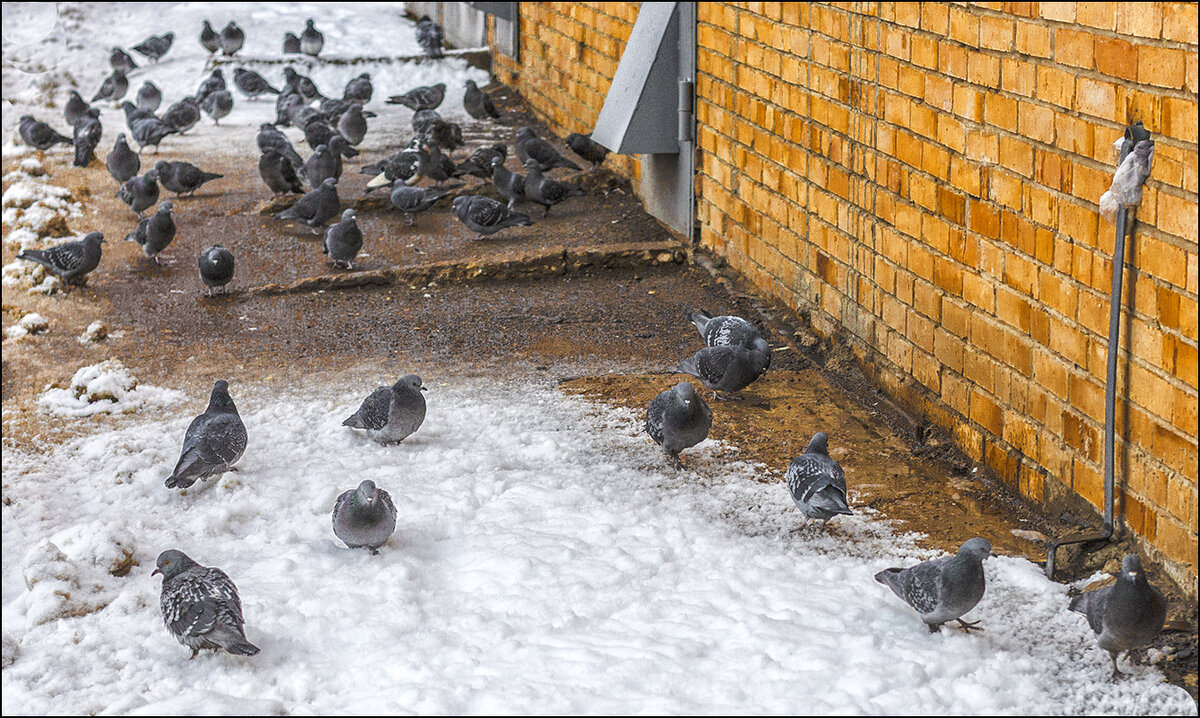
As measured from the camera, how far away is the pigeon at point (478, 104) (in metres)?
14.5

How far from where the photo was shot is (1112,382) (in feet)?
14.0

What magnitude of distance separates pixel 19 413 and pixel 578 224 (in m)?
4.81

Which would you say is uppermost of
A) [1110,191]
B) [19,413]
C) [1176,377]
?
[1110,191]

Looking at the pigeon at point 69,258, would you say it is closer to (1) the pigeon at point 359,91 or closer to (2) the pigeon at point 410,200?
(2) the pigeon at point 410,200

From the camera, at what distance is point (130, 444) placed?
5.82 meters

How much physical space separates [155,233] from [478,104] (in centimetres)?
597

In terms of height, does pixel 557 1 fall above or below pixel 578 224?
above

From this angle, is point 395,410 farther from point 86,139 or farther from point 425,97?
point 425,97

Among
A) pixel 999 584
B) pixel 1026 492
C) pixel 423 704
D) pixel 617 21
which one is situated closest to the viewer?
pixel 423 704

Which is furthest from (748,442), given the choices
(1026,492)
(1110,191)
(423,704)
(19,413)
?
(19,413)

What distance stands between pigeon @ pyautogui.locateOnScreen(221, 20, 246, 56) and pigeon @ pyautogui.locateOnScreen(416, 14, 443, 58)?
284 centimetres

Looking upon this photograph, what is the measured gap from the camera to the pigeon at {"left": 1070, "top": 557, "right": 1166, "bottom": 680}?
358 cm

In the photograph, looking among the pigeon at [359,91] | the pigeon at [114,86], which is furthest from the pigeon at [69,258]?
the pigeon at [114,86]

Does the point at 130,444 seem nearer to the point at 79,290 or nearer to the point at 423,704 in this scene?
the point at 423,704
